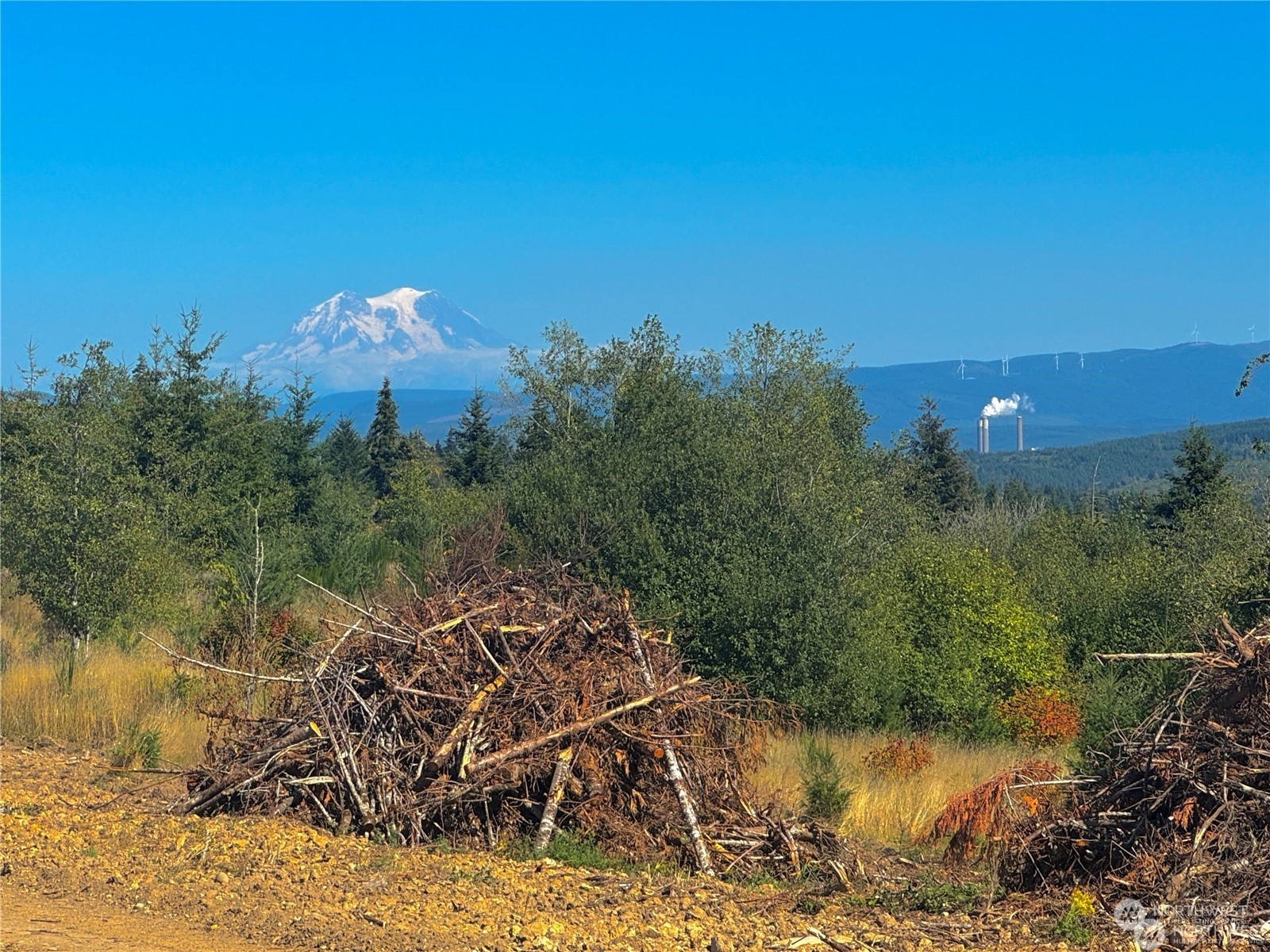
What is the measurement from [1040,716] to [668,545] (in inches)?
323

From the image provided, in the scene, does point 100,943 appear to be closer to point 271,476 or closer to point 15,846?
point 15,846

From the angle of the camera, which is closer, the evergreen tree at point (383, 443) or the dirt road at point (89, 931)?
the dirt road at point (89, 931)

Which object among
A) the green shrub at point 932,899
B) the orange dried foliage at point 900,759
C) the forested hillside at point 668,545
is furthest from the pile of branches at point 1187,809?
the orange dried foliage at point 900,759

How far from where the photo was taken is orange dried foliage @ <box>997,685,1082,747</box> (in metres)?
24.4

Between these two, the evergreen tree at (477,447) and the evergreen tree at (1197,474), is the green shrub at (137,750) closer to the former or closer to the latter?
the evergreen tree at (1197,474)

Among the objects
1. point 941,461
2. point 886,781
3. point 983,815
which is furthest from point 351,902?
point 941,461

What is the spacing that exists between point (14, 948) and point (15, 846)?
2.56 metres

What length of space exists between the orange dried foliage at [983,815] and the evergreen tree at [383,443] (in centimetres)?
5382

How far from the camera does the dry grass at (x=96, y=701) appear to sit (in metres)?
14.5

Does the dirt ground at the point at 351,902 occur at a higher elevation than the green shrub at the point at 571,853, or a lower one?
higher

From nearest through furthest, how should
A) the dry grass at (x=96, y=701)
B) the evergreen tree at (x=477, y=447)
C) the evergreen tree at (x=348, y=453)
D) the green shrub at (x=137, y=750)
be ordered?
the green shrub at (x=137, y=750), the dry grass at (x=96, y=701), the evergreen tree at (x=477, y=447), the evergreen tree at (x=348, y=453)

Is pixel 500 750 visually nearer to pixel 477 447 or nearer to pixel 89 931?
pixel 89 931

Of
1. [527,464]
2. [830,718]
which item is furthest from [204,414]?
[830,718]

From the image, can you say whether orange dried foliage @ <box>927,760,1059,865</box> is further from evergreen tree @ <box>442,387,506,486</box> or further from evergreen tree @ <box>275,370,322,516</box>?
evergreen tree @ <box>442,387,506,486</box>
